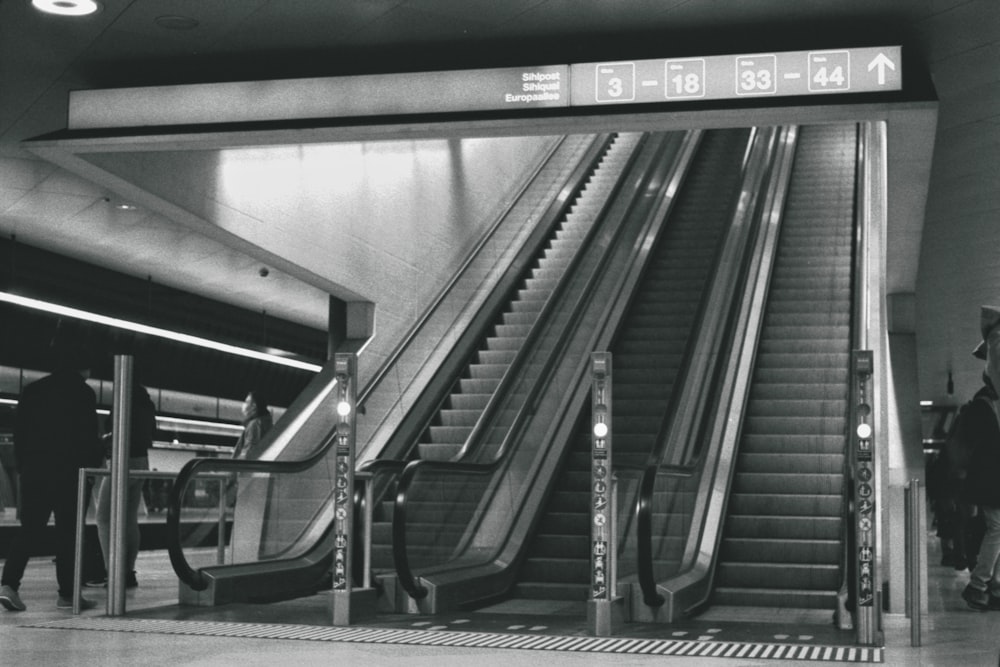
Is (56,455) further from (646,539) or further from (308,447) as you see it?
(646,539)

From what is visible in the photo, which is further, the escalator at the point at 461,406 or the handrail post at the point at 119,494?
the escalator at the point at 461,406

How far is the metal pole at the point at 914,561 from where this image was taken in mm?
6677

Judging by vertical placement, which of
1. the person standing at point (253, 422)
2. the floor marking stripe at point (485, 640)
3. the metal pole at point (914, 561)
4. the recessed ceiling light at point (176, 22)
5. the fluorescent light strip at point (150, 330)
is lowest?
the floor marking stripe at point (485, 640)

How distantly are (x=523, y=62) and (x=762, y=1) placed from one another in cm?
169

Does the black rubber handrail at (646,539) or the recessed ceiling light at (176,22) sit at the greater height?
the recessed ceiling light at (176,22)

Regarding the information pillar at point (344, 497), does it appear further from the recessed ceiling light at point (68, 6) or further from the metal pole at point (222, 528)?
the recessed ceiling light at point (68, 6)

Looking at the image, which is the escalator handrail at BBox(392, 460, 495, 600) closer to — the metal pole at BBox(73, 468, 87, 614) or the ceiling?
the metal pole at BBox(73, 468, 87, 614)

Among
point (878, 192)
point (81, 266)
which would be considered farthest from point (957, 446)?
point (81, 266)

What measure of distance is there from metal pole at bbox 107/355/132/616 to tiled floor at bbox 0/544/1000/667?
0.56 feet

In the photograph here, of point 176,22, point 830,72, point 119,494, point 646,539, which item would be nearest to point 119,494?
point 119,494

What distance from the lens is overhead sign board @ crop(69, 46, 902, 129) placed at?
7438 mm

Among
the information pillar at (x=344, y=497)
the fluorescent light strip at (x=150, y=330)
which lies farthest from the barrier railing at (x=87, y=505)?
the fluorescent light strip at (x=150, y=330)

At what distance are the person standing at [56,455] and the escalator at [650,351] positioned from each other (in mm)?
3207

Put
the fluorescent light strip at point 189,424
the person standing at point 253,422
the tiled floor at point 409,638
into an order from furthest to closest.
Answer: the fluorescent light strip at point 189,424
the person standing at point 253,422
the tiled floor at point 409,638
